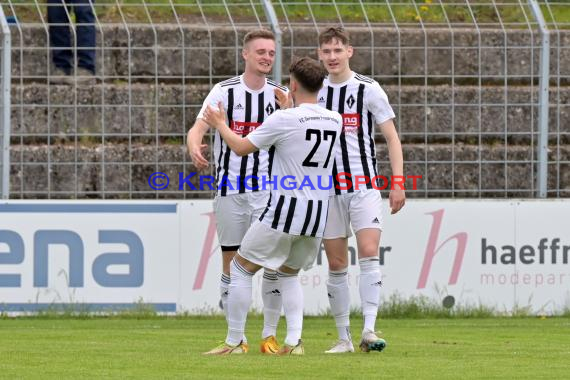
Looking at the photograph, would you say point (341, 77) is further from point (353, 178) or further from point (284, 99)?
point (353, 178)

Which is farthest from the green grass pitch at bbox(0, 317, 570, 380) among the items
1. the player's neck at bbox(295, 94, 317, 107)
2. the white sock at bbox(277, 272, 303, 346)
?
the player's neck at bbox(295, 94, 317, 107)

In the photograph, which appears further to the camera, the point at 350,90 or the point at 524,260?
the point at 524,260

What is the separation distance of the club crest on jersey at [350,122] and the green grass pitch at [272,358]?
4.68 feet

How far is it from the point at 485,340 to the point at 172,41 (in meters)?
4.79

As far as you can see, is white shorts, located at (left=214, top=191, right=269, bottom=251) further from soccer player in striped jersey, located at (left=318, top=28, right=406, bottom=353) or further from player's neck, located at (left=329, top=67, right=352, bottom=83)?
player's neck, located at (left=329, top=67, right=352, bottom=83)

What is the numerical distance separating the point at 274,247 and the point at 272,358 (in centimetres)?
66

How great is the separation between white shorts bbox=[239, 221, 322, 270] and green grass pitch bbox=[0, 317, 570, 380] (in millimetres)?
596

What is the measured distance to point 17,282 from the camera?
12477 millimetres

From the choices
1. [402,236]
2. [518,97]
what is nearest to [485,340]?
[402,236]

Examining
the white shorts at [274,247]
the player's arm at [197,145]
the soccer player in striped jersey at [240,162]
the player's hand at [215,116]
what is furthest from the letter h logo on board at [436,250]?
the player's hand at [215,116]

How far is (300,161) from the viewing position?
28.1 feet

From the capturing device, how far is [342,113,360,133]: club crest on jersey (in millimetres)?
9375

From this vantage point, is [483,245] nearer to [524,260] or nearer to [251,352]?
[524,260]

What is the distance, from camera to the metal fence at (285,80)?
13102mm
